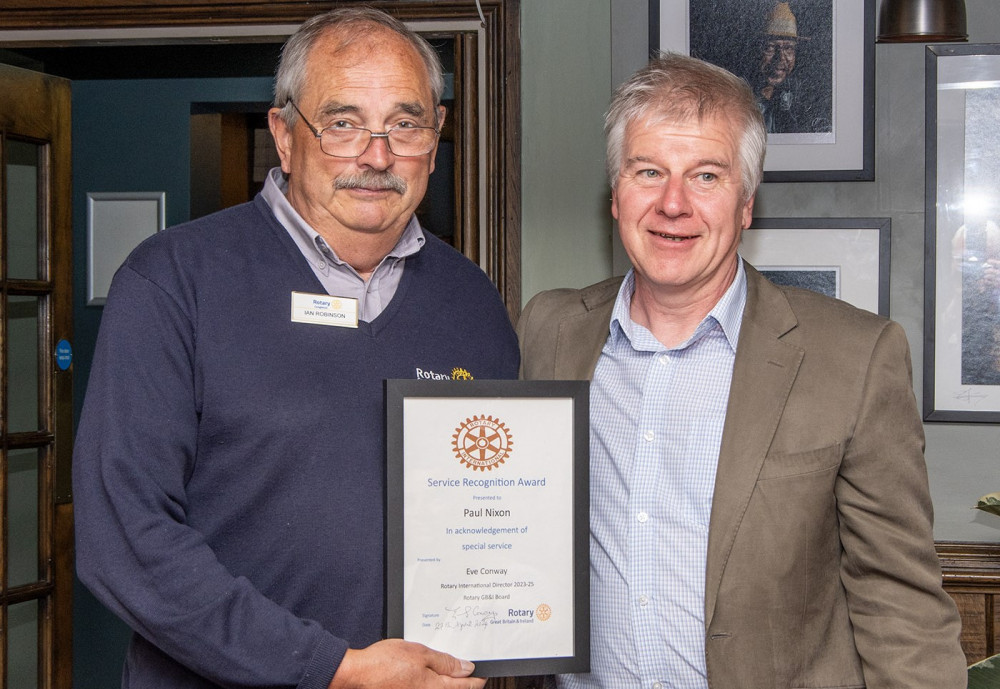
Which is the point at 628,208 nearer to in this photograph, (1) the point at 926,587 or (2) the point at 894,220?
(1) the point at 926,587

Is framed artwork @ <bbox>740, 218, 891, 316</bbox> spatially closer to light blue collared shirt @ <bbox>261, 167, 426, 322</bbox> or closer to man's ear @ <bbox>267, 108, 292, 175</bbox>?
light blue collared shirt @ <bbox>261, 167, 426, 322</bbox>

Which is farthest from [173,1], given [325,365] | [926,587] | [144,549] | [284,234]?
[926,587]

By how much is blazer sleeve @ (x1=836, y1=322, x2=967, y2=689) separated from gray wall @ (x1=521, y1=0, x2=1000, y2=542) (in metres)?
1.14

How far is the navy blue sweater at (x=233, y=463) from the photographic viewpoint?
140cm

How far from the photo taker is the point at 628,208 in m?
1.75

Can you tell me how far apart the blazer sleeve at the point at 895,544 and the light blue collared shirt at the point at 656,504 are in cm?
24

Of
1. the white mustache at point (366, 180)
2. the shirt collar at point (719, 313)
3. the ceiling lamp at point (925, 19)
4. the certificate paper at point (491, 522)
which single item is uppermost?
the ceiling lamp at point (925, 19)

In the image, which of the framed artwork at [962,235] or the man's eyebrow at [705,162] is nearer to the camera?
the man's eyebrow at [705,162]

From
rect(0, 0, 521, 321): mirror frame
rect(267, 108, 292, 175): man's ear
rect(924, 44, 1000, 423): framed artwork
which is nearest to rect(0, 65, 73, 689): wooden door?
rect(0, 0, 521, 321): mirror frame

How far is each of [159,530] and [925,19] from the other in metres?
1.93

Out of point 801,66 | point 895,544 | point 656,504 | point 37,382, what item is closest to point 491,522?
point 656,504

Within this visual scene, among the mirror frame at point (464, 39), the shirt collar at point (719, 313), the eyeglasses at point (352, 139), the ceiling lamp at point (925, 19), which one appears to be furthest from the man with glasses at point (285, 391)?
the ceiling lamp at point (925, 19)

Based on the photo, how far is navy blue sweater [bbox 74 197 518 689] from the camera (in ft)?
4.61
